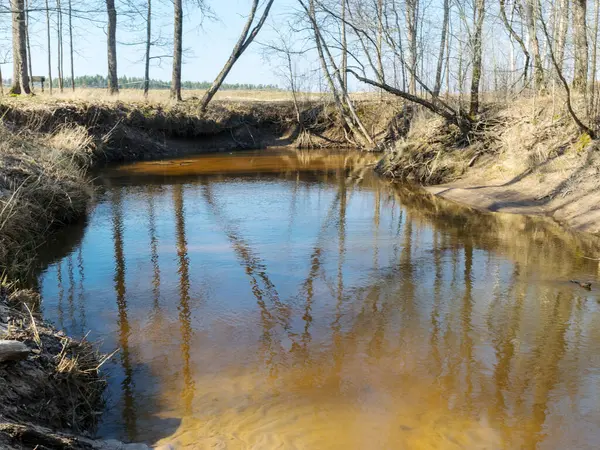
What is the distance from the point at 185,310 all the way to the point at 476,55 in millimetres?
11274

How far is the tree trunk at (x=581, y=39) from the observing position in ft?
36.2

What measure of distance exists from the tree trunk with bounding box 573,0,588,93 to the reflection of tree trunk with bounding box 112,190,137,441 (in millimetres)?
9347

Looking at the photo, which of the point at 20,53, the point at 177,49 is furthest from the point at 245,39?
the point at 20,53

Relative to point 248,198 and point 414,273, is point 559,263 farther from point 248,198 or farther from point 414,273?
point 248,198

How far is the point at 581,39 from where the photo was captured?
11.3m

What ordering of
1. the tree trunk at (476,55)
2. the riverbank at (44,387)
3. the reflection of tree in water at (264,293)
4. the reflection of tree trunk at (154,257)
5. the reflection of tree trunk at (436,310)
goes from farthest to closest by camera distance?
the tree trunk at (476,55) → the reflection of tree trunk at (154,257) → the reflection of tree in water at (264,293) → the reflection of tree trunk at (436,310) → the riverbank at (44,387)

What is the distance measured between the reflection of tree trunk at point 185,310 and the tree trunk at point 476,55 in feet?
27.0

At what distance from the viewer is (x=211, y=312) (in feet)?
19.8

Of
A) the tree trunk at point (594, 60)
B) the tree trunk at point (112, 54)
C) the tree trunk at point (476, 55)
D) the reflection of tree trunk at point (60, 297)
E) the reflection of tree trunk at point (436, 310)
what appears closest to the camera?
the reflection of tree trunk at point (436, 310)

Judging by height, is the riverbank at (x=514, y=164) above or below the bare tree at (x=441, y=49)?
below

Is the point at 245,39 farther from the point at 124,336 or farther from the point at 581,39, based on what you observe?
the point at 124,336

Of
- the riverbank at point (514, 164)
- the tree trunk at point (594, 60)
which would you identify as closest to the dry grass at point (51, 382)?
the riverbank at point (514, 164)

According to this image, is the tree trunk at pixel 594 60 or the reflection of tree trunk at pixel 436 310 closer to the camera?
the reflection of tree trunk at pixel 436 310

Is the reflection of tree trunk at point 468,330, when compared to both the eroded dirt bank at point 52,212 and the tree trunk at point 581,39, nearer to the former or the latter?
the eroded dirt bank at point 52,212
